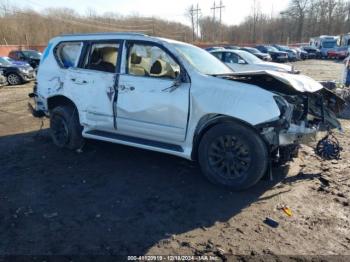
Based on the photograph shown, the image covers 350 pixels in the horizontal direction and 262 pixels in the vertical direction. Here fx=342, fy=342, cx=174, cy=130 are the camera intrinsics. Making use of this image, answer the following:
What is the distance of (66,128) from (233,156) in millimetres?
3041

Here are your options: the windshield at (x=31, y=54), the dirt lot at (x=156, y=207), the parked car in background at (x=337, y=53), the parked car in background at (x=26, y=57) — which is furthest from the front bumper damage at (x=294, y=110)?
the parked car in background at (x=337, y=53)

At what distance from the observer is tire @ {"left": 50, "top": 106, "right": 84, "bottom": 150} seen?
229 inches

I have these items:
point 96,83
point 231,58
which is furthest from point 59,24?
point 96,83

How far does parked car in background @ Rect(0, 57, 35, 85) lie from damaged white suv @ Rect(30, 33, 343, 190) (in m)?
12.6

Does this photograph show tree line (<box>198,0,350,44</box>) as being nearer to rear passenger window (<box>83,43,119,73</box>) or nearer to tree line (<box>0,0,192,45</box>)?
tree line (<box>0,0,192,45</box>)

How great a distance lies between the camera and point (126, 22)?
8112cm

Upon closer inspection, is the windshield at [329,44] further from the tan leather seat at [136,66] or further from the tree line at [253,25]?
the tan leather seat at [136,66]

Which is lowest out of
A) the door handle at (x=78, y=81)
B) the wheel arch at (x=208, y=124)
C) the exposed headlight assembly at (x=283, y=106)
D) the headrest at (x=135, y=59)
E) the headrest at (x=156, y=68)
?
the wheel arch at (x=208, y=124)

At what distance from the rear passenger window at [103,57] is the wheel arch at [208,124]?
5.51 feet

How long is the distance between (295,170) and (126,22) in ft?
268

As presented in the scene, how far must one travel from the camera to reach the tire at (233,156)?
165 inches

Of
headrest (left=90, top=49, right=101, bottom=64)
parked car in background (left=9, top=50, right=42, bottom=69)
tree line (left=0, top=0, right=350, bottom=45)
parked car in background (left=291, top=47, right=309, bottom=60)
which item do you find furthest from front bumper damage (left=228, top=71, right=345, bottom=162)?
tree line (left=0, top=0, right=350, bottom=45)

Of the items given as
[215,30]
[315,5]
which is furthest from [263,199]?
[315,5]

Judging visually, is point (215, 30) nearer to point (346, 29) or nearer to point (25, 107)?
point (346, 29)
